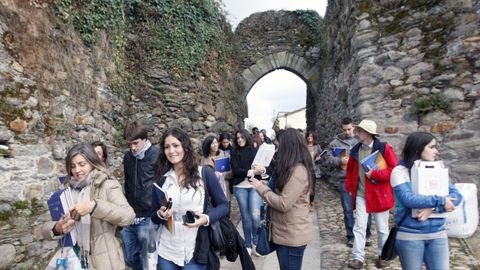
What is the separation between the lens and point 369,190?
3752 mm

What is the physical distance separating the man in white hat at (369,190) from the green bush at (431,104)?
2027mm

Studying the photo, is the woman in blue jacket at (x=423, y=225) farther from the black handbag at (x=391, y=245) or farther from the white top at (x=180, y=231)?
the white top at (x=180, y=231)

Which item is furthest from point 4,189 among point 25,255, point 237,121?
point 237,121

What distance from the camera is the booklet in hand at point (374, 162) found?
3453 mm

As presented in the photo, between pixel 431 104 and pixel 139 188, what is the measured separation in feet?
14.0

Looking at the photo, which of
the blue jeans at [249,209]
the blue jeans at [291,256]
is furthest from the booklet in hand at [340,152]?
the blue jeans at [291,256]

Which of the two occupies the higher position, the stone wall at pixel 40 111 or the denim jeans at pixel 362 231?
the stone wall at pixel 40 111

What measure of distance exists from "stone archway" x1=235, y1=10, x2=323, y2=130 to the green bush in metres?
6.96

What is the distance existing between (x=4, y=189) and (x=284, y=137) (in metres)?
3.02

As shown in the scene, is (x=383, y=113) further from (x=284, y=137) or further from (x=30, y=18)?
(x=30, y=18)

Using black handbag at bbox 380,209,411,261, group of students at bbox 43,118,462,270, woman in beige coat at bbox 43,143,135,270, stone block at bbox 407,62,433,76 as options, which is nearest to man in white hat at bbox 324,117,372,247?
stone block at bbox 407,62,433,76

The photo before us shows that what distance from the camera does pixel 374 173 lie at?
3514 millimetres

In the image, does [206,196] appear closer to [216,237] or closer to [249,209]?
[216,237]

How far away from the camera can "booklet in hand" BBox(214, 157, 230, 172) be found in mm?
4102
